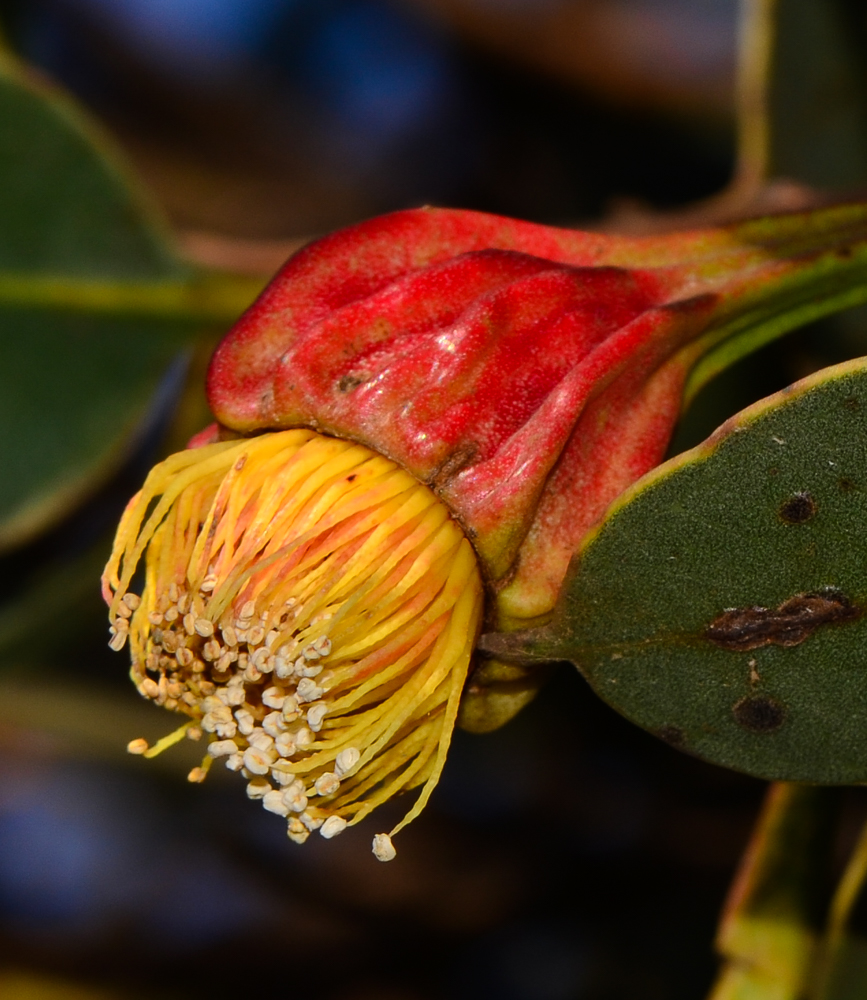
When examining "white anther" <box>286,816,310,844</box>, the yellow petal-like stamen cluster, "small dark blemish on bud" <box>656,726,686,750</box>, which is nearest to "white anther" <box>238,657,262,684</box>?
the yellow petal-like stamen cluster

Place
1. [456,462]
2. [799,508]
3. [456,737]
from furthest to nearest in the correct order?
[456,737] → [456,462] → [799,508]

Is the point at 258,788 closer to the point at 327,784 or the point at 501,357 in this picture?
the point at 327,784

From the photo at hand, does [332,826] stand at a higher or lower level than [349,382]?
lower

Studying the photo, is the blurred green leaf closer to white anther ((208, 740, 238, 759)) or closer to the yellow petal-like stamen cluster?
the yellow petal-like stamen cluster

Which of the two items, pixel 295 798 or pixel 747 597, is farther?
pixel 295 798

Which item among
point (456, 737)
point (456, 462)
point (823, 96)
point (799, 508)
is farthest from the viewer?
point (456, 737)

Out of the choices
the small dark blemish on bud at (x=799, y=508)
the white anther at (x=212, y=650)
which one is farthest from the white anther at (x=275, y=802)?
the small dark blemish on bud at (x=799, y=508)

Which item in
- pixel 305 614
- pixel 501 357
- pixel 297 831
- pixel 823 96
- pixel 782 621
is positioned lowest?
pixel 297 831

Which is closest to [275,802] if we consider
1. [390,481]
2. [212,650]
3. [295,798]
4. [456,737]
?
[295,798]

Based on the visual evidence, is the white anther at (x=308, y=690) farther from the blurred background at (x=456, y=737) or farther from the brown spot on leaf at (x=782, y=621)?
the blurred background at (x=456, y=737)
